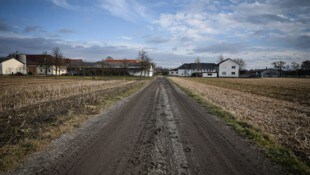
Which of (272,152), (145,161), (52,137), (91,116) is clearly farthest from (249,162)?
(91,116)

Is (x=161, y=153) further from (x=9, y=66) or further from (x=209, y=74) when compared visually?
(x=209, y=74)

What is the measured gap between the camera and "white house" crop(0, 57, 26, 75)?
268 ft

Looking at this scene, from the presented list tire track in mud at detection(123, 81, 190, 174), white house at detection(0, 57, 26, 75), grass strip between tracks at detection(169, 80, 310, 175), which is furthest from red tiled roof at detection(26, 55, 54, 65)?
grass strip between tracks at detection(169, 80, 310, 175)

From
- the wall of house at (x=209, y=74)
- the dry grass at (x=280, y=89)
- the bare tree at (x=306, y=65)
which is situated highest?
the bare tree at (x=306, y=65)

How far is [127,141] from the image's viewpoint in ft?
23.6

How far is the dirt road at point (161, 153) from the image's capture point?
5102 millimetres

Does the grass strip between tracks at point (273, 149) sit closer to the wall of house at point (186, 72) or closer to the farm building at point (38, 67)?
the farm building at point (38, 67)

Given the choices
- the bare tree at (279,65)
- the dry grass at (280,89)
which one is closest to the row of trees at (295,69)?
the bare tree at (279,65)

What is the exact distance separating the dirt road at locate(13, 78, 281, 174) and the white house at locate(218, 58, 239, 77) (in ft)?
364

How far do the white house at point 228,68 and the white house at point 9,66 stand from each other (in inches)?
3728

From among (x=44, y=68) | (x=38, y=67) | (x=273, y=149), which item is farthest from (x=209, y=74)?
(x=273, y=149)

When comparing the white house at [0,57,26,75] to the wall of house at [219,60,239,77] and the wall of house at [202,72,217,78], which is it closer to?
the wall of house at [202,72,217,78]

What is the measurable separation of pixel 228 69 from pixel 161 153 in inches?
4555

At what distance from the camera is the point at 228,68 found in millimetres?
114312
